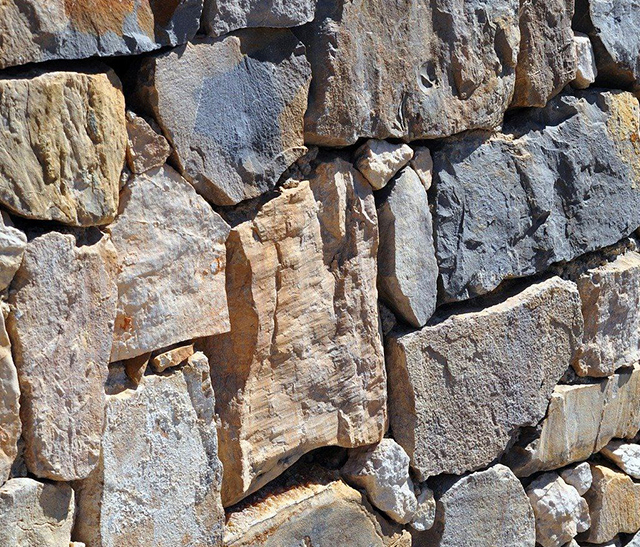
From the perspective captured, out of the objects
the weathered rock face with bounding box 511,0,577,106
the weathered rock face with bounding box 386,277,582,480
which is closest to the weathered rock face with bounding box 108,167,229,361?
the weathered rock face with bounding box 386,277,582,480

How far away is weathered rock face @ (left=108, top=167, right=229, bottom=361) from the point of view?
1605 mm

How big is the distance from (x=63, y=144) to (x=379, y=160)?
805 mm

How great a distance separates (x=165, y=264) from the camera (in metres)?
1.67

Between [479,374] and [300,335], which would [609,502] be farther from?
[300,335]

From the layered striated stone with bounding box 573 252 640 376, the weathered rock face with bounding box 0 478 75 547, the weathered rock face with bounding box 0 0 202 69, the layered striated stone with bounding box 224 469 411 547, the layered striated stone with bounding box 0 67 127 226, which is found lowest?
the layered striated stone with bounding box 224 469 411 547

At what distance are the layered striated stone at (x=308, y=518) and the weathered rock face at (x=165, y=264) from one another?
17.1 inches

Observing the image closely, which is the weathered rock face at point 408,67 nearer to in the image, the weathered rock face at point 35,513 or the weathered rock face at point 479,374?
the weathered rock face at point 479,374

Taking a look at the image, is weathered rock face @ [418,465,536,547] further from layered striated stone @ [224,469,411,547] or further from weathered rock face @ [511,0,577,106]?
weathered rock face @ [511,0,577,106]

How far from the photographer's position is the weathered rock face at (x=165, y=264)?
161 centimetres

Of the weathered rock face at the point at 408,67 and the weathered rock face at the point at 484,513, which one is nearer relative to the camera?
the weathered rock face at the point at 408,67

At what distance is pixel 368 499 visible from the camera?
2.16 metres

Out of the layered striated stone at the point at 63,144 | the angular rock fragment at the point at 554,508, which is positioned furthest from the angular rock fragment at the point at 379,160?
the angular rock fragment at the point at 554,508

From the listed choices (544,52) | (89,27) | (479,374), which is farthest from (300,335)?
(544,52)

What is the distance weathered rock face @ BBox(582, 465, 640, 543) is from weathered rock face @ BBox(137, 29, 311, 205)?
5.23ft
